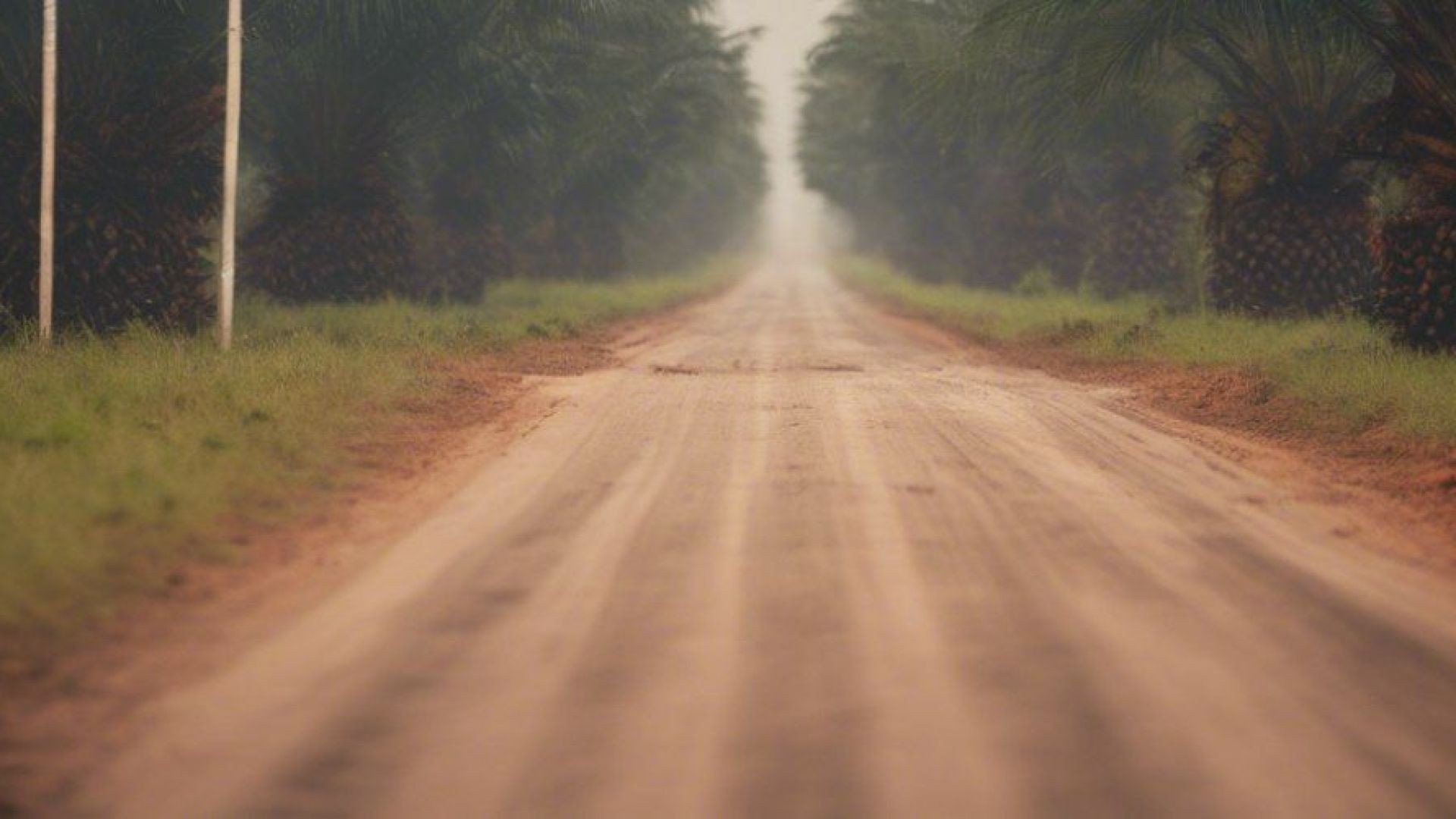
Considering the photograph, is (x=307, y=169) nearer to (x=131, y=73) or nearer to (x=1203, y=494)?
(x=131, y=73)

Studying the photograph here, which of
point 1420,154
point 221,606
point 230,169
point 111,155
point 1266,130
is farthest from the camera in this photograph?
point 1266,130

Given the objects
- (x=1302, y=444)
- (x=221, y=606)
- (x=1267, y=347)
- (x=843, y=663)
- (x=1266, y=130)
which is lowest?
(x=221, y=606)

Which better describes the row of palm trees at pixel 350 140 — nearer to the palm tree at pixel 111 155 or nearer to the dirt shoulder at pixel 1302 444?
the palm tree at pixel 111 155

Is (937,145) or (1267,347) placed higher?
(937,145)

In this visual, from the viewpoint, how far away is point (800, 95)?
187 feet

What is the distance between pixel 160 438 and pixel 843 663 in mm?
5210

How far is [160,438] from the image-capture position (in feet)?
27.0

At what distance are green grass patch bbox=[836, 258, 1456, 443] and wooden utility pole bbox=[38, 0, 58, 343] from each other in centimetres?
1158

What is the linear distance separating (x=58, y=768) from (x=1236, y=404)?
1017 cm

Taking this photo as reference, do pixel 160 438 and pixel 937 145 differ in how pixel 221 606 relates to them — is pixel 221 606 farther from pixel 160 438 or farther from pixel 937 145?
pixel 937 145

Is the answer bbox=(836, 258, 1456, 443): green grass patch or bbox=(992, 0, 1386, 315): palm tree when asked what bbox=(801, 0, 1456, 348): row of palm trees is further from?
bbox=(836, 258, 1456, 443): green grass patch

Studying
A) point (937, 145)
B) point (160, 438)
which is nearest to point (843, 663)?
point (160, 438)

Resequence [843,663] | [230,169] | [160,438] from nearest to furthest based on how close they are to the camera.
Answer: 1. [843,663]
2. [160,438]
3. [230,169]

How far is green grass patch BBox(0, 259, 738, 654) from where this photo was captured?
5543mm
